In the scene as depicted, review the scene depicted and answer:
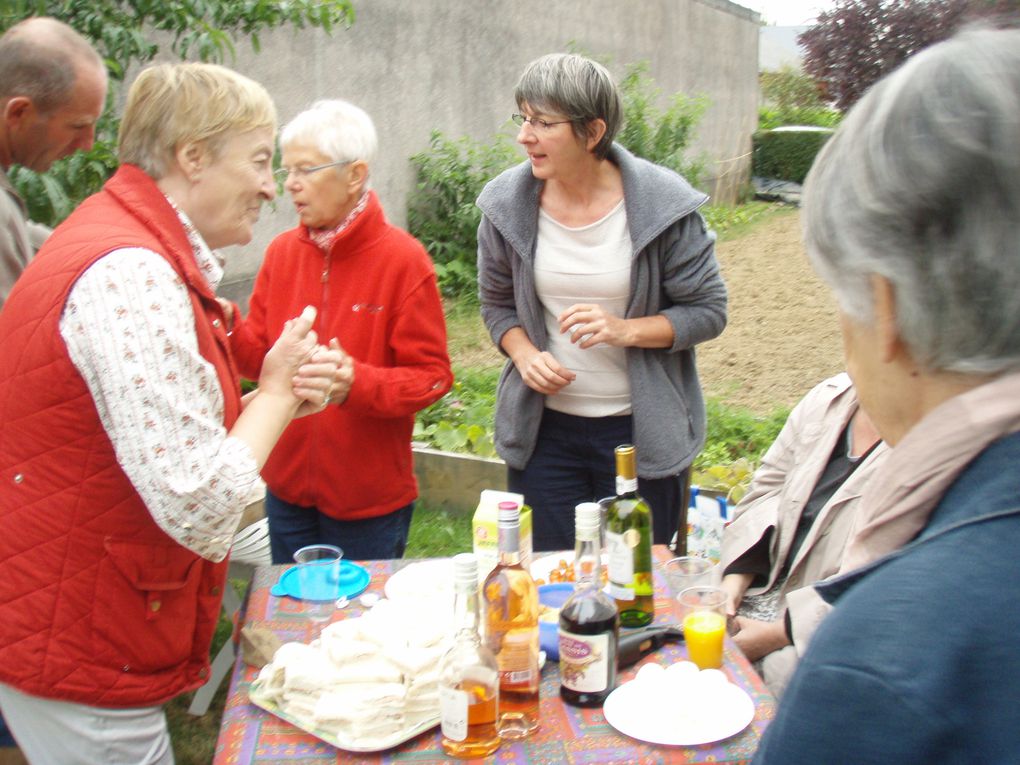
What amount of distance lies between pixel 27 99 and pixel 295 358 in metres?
1.21

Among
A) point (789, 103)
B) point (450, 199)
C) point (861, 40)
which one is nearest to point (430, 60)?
point (450, 199)

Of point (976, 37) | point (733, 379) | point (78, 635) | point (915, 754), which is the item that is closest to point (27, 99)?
point (78, 635)

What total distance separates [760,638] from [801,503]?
35 centimetres

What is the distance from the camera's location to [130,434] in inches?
65.3

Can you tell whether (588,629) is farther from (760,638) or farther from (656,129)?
(656,129)

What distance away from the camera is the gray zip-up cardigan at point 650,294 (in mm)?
2895

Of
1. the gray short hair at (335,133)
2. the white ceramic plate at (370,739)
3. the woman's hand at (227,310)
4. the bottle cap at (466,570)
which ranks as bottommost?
the white ceramic plate at (370,739)

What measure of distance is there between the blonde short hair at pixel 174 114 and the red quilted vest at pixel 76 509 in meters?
0.05

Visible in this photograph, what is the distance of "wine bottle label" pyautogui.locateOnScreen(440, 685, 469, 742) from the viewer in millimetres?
1612

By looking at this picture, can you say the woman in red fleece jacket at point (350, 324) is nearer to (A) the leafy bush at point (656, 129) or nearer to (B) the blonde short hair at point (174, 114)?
(B) the blonde short hair at point (174, 114)

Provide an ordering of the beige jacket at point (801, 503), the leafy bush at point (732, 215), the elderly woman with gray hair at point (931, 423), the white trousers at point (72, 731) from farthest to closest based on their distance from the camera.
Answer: the leafy bush at point (732, 215) → the beige jacket at point (801, 503) → the white trousers at point (72, 731) → the elderly woman with gray hair at point (931, 423)

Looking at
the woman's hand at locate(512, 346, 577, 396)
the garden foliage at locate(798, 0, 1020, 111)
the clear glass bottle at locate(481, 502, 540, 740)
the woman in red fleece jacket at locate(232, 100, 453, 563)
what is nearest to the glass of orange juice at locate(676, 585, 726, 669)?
the clear glass bottle at locate(481, 502, 540, 740)

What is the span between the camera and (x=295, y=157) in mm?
2824

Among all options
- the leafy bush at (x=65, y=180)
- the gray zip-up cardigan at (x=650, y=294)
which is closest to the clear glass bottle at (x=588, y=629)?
the gray zip-up cardigan at (x=650, y=294)
